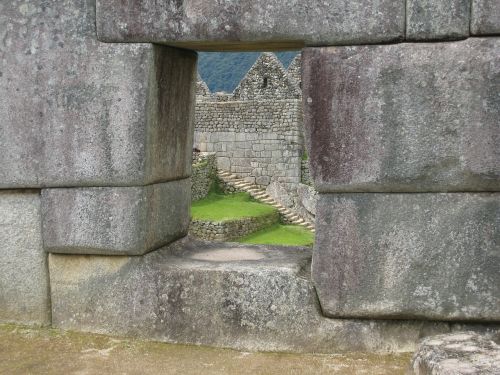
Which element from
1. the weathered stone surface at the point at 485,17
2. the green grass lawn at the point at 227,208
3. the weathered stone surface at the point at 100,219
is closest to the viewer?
the weathered stone surface at the point at 485,17

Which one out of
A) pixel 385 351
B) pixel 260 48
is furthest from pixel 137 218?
pixel 385 351

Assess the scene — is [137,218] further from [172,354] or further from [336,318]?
[336,318]

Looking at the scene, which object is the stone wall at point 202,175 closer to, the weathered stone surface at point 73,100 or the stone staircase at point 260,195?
the stone staircase at point 260,195

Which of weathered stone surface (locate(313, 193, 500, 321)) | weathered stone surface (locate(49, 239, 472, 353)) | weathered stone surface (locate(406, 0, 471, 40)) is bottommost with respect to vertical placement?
weathered stone surface (locate(49, 239, 472, 353))

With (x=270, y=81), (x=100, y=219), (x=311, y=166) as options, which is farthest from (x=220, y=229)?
(x=311, y=166)

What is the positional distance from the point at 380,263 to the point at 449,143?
2.52 ft

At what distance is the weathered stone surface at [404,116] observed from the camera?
326 cm

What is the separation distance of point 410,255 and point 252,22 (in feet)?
5.17

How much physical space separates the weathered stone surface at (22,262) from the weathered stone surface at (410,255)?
5.93 feet

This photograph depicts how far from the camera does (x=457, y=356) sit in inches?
110

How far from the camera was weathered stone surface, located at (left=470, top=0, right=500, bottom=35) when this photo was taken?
320 centimetres

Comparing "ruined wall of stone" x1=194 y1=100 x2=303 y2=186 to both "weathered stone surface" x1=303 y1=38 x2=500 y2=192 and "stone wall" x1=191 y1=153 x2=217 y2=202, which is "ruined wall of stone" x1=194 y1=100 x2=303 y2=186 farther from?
"weathered stone surface" x1=303 y1=38 x2=500 y2=192

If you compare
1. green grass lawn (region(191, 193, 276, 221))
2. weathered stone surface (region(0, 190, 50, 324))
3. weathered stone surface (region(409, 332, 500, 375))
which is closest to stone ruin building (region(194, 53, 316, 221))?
green grass lawn (region(191, 193, 276, 221))

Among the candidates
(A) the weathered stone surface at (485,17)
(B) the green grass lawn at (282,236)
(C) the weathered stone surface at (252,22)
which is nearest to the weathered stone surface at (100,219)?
(C) the weathered stone surface at (252,22)
